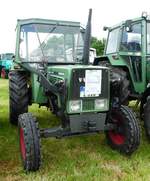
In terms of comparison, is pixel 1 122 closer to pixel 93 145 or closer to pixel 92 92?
pixel 93 145

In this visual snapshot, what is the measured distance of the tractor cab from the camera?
7453mm

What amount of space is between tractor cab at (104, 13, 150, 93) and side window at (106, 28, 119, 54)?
0.25 ft

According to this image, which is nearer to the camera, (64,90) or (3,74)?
(64,90)

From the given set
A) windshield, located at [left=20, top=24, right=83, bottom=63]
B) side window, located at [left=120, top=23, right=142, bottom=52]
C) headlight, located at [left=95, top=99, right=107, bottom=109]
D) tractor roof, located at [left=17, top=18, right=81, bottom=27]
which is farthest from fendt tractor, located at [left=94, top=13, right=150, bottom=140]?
headlight, located at [left=95, top=99, right=107, bottom=109]

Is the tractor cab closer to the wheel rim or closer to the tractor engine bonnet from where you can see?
the wheel rim

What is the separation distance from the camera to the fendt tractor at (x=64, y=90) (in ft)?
17.2

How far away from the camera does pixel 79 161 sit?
5.37 meters

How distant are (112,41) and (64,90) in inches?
152

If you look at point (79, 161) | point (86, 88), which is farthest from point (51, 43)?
point (79, 161)

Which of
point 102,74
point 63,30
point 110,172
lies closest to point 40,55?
point 63,30

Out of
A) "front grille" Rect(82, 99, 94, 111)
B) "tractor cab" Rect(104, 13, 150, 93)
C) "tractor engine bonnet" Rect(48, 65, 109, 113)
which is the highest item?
"tractor cab" Rect(104, 13, 150, 93)

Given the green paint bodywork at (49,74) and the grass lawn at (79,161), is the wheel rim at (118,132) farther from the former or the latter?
the green paint bodywork at (49,74)

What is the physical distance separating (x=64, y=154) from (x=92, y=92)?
1062 mm

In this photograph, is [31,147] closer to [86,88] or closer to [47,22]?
[86,88]
